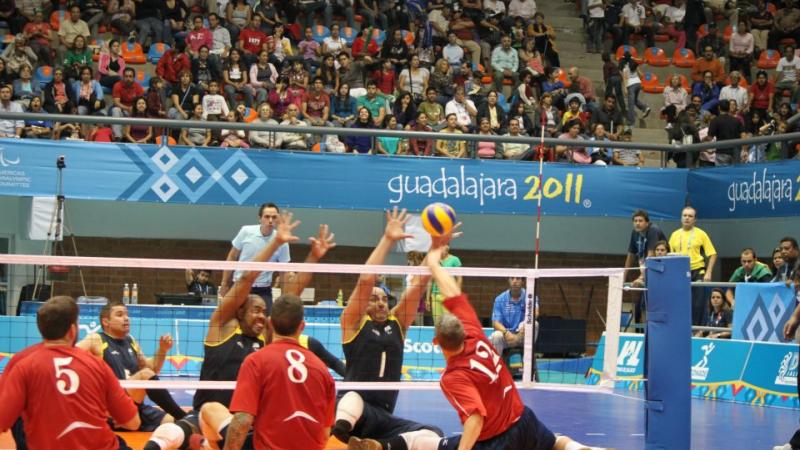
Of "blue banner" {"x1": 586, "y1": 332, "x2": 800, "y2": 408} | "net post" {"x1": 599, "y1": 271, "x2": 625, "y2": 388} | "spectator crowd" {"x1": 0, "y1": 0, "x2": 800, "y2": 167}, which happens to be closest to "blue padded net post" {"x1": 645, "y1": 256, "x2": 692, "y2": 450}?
"net post" {"x1": 599, "y1": 271, "x2": 625, "y2": 388}

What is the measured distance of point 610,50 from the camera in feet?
94.3

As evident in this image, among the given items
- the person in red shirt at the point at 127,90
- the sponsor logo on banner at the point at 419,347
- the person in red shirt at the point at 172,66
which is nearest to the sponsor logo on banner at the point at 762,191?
the sponsor logo on banner at the point at 419,347

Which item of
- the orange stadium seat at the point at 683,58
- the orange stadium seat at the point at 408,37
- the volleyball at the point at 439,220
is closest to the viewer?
the volleyball at the point at 439,220

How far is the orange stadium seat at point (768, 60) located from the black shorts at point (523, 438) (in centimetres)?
2217

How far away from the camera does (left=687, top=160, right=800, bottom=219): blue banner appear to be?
1909 centimetres

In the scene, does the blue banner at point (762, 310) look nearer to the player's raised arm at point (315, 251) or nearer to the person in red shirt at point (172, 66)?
the player's raised arm at point (315, 251)

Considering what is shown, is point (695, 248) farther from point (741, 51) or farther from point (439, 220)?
point (741, 51)

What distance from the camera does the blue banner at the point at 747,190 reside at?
62.6 feet

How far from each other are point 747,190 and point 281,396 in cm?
1471

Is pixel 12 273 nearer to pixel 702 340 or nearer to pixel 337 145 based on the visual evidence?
pixel 337 145

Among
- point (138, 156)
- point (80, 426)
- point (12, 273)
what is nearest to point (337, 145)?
point (138, 156)

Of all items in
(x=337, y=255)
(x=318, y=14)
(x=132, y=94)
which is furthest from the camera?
(x=318, y=14)

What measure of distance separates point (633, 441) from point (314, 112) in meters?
12.6

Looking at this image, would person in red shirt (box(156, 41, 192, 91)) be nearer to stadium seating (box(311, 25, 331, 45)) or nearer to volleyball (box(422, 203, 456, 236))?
stadium seating (box(311, 25, 331, 45))
